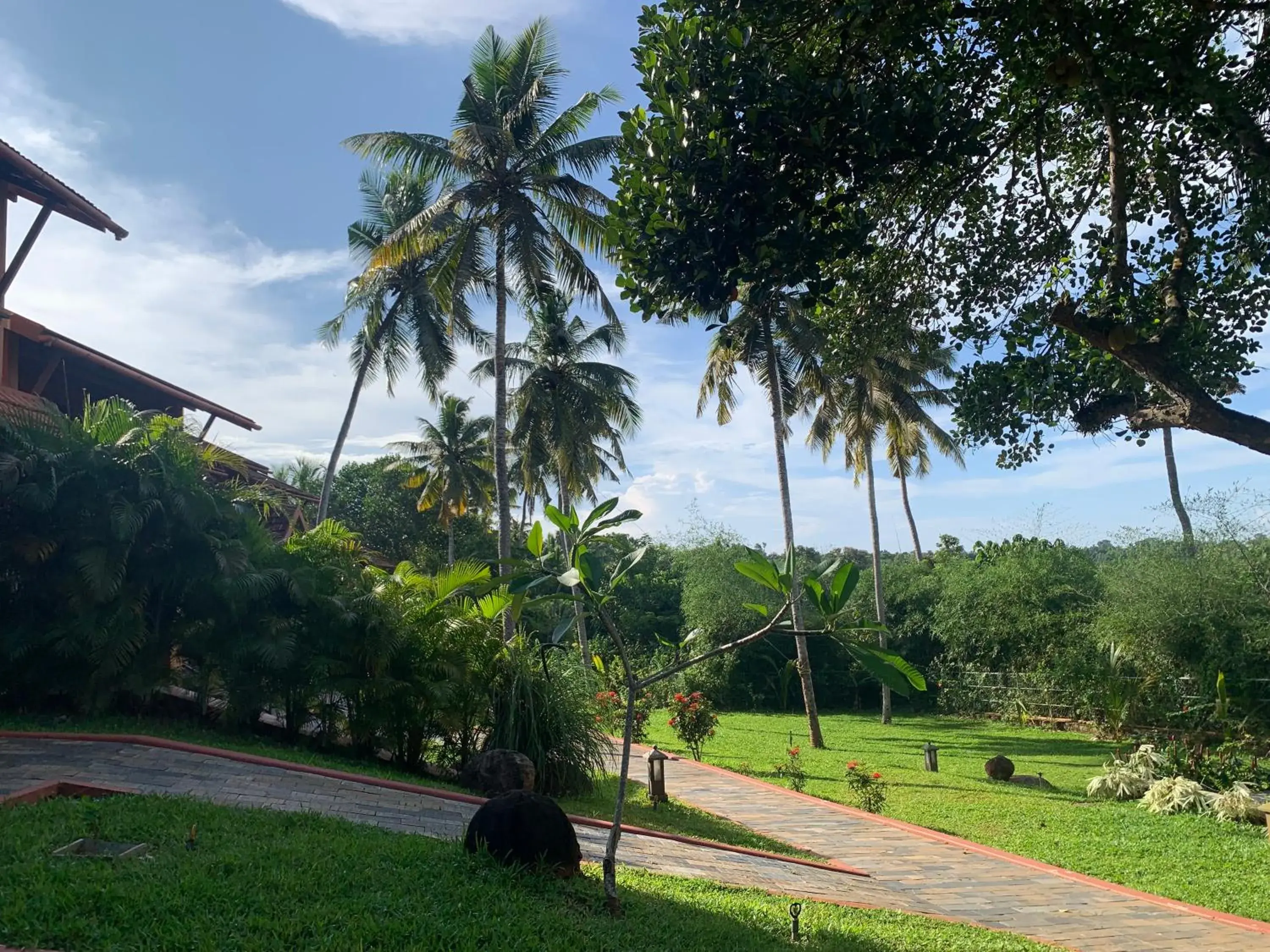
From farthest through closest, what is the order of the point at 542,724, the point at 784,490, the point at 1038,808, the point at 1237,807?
the point at 784,490, the point at 1038,808, the point at 1237,807, the point at 542,724

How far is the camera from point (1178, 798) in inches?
500

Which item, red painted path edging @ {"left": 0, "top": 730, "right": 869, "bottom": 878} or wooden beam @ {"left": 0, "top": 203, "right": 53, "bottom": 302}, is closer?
red painted path edging @ {"left": 0, "top": 730, "right": 869, "bottom": 878}

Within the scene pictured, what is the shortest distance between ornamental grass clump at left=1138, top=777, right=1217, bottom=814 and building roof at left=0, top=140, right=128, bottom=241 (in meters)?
17.7

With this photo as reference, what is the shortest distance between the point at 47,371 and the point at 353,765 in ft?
31.1

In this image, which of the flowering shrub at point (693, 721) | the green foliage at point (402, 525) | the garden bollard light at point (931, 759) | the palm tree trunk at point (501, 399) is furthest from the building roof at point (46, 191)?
the green foliage at point (402, 525)

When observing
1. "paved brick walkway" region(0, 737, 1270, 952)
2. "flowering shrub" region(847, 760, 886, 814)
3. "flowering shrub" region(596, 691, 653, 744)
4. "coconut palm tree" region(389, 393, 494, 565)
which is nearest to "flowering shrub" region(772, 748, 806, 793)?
"flowering shrub" region(847, 760, 886, 814)

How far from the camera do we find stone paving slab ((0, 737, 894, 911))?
23.2 feet

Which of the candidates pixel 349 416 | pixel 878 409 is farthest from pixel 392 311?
pixel 878 409

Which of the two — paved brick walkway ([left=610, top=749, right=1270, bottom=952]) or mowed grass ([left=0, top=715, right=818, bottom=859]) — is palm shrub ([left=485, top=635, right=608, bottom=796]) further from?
paved brick walkway ([left=610, top=749, right=1270, bottom=952])

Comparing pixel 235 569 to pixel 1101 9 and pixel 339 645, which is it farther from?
pixel 1101 9

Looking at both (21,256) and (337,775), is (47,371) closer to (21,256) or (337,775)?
(21,256)

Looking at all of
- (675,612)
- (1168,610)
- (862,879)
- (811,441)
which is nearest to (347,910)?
(862,879)

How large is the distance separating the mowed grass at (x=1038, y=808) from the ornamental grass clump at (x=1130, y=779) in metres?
0.36

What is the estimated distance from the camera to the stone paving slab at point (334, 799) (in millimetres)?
7086
